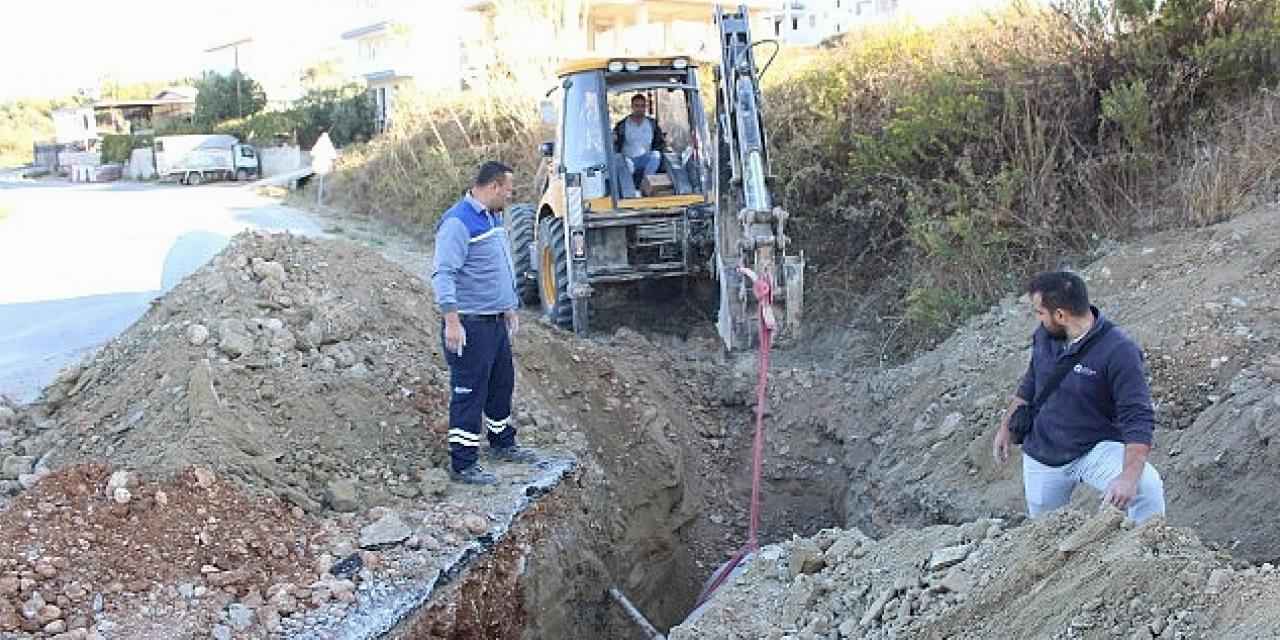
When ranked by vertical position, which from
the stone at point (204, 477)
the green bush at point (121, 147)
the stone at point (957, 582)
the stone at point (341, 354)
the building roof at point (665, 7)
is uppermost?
the building roof at point (665, 7)

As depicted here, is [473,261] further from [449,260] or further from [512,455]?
[512,455]

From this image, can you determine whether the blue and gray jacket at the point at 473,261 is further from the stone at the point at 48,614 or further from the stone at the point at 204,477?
the stone at the point at 48,614

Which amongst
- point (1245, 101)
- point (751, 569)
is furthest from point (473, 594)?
point (1245, 101)

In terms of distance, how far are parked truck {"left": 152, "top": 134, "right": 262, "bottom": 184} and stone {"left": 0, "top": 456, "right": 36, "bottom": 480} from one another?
32106 millimetres

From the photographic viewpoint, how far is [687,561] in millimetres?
7387

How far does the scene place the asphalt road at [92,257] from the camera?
35.3ft

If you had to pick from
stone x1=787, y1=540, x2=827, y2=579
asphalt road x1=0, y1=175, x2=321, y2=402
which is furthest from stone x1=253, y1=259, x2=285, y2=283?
stone x1=787, y1=540, x2=827, y2=579

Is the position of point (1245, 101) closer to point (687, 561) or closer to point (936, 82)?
point (936, 82)

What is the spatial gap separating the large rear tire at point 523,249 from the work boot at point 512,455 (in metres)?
4.78

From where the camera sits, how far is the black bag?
13.9 feet

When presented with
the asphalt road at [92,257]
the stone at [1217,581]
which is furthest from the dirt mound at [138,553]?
the asphalt road at [92,257]

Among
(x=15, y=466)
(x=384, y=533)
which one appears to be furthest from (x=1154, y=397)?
(x=15, y=466)

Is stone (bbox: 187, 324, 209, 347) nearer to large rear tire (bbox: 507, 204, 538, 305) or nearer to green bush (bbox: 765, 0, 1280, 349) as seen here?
large rear tire (bbox: 507, 204, 538, 305)

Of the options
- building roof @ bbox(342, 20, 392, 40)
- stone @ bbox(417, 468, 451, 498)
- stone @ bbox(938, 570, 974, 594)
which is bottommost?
stone @ bbox(417, 468, 451, 498)
